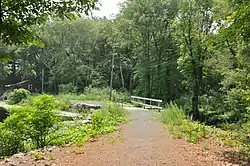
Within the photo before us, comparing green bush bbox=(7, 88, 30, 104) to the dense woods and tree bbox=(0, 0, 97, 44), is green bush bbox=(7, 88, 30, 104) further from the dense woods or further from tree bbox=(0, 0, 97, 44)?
tree bbox=(0, 0, 97, 44)

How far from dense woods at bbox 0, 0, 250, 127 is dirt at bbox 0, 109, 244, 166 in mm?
5960

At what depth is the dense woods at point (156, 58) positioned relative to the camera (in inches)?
733

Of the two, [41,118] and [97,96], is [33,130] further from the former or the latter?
[97,96]

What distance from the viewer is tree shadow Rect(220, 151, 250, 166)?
678 centimetres

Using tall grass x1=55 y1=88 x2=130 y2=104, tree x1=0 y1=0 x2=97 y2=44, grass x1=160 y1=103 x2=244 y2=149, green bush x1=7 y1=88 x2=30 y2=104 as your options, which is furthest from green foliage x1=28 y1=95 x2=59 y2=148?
green bush x1=7 y1=88 x2=30 y2=104

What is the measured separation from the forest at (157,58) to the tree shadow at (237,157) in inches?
110

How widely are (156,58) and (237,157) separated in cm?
2821

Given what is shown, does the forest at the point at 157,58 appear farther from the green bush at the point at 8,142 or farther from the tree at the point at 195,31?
the green bush at the point at 8,142

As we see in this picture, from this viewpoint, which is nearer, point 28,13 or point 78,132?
point 28,13

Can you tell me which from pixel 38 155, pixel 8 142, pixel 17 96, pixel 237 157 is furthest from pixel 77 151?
pixel 17 96

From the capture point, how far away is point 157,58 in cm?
3503

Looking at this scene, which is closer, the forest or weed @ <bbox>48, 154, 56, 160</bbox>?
weed @ <bbox>48, 154, 56, 160</bbox>

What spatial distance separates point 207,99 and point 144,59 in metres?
12.9

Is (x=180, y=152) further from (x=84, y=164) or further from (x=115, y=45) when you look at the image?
(x=115, y=45)
